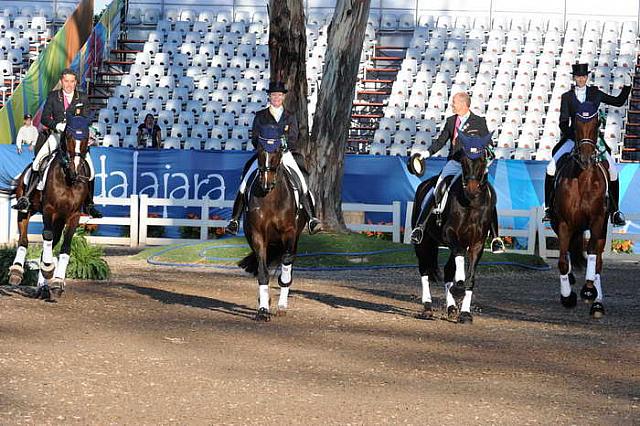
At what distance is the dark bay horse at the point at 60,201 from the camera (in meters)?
14.3

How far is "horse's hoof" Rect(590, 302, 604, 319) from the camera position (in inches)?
590

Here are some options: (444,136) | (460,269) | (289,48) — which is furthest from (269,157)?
(289,48)

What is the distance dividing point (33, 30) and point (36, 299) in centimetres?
2806

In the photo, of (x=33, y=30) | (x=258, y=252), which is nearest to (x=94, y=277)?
(x=258, y=252)

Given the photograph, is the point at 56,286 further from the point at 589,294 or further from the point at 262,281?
the point at 589,294

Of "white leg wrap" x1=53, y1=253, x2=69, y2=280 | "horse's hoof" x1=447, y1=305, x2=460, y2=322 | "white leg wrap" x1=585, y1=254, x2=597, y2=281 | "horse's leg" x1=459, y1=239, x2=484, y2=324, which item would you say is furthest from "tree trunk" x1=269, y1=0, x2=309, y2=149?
"horse's hoof" x1=447, y1=305, x2=460, y2=322

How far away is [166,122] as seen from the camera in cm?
3594

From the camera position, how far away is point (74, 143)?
14.2 metres

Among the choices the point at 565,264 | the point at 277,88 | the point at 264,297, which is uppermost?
the point at 277,88

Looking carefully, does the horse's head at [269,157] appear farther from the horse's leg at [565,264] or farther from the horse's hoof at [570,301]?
Result: the horse's hoof at [570,301]

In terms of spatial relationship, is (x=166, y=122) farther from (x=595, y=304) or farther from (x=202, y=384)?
(x=202, y=384)

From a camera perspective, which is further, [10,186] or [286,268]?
[10,186]

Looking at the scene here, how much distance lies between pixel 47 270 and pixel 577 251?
22.4 feet

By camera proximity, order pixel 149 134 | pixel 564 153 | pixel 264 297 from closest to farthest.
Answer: pixel 264 297, pixel 564 153, pixel 149 134
